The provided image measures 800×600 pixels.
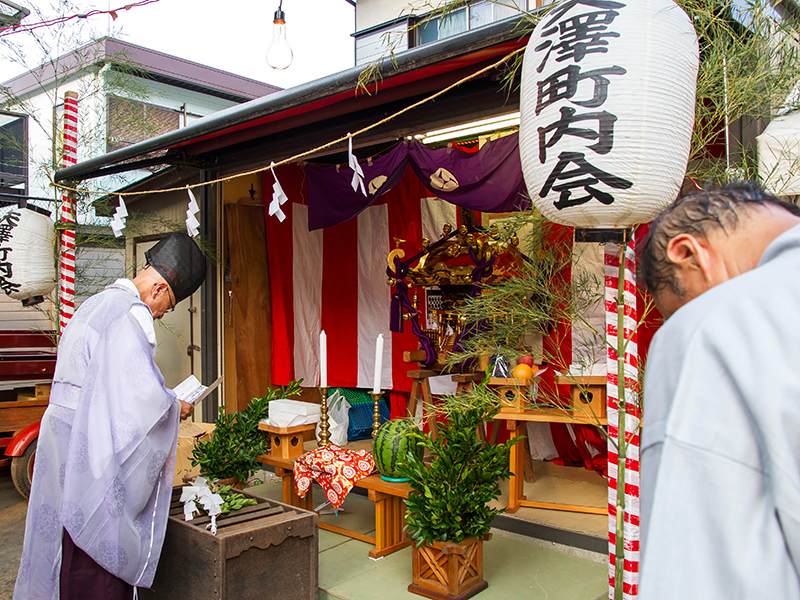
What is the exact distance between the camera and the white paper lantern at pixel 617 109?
7.56 ft

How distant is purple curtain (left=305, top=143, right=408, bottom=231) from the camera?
17.1ft

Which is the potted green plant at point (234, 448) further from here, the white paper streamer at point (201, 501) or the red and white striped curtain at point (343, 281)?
the red and white striped curtain at point (343, 281)

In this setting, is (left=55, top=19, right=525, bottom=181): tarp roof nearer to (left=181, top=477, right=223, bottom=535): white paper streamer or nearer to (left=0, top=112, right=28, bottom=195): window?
(left=0, top=112, right=28, bottom=195): window

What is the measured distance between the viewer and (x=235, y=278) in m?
7.81

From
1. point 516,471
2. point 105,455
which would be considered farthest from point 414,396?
point 105,455

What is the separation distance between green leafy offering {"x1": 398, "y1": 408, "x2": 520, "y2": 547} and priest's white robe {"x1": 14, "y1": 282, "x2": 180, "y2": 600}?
146cm

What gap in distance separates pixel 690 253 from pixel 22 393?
8174 millimetres

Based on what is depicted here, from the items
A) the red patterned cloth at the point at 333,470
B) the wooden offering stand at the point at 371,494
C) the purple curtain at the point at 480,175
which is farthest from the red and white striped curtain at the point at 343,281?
the red patterned cloth at the point at 333,470

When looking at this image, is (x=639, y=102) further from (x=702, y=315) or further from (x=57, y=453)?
(x=57, y=453)

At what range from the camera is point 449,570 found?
361 centimetres

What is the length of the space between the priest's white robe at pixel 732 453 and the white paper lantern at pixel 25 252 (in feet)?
22.0

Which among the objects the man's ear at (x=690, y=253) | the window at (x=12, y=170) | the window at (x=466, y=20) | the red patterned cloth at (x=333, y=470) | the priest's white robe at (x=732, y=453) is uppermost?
the window at (x=466, y=20)

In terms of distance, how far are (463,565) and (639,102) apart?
277 cm

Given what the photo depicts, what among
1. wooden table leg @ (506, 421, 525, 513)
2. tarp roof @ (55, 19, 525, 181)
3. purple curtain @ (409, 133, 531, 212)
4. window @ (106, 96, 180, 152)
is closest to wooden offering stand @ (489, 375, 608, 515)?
wooden table leg @ (506, 421, 525, 513)
